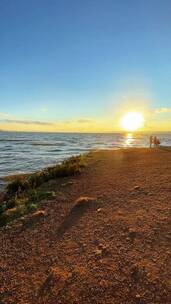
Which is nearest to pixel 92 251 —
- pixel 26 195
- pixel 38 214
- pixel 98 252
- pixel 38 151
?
pixel 98 252

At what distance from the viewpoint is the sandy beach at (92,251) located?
4.23m

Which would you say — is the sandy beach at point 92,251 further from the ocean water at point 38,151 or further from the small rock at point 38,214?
the ocean water at point 38,151

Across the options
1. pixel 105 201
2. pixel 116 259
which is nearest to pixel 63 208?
pixel 105 201

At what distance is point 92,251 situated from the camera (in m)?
5.35

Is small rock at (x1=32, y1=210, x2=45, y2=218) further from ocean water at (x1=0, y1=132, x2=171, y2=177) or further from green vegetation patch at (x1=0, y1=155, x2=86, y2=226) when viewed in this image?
ocean water at (x1=0, y1=132, x2=171, y2=177)

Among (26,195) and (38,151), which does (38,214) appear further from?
(38,151)

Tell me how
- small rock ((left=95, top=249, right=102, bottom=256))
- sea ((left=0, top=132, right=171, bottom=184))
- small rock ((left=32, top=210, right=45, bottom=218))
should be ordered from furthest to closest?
1. sea ((left=0, top=132, right=171, bottom=184))
2. small rock ((left=32, top=210, right=45, bottom=218))
3. small rock ((left=95, top=249, right=102, bottom=256))

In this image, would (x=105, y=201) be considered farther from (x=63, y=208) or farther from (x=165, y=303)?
(x=165, y=303)

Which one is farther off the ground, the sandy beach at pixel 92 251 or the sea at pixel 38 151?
the sandy beach at pixel 92 251

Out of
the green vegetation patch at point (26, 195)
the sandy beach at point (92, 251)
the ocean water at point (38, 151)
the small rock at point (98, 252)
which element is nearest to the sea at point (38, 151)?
the ocean water at point (38, 151)

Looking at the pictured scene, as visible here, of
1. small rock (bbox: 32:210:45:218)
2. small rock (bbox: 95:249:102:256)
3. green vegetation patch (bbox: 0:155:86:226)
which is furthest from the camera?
green vegetation patch (bbox: 0:155:86:226)

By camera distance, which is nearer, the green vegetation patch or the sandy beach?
the sandy beach

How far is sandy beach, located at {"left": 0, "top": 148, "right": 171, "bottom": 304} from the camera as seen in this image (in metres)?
4.23

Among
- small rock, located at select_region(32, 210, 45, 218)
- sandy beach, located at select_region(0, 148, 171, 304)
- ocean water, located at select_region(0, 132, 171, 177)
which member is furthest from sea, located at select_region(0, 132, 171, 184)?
sandy beach, located at select_region(0, 148, 171, 304)
